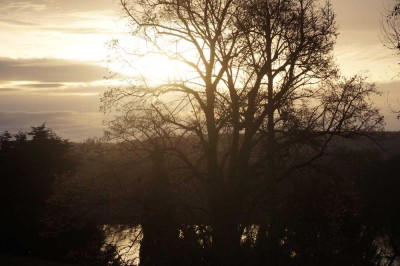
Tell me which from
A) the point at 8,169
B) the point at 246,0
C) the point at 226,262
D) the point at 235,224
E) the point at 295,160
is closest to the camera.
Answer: the point at 226,262

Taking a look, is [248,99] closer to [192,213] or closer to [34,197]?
[192,213]

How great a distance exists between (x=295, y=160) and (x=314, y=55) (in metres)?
5.10

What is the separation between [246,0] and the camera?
75.5 ft

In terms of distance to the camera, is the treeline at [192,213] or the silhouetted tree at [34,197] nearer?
the treeline at [192,213]

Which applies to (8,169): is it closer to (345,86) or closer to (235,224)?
(235,224)

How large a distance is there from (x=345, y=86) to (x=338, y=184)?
435 cm

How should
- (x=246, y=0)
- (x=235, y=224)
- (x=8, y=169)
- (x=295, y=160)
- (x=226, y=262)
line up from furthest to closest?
(x=8, y=169)
(x=295, y=160)
(x=246, y=0)
(x=235, y=224)
(x=226, y=262)

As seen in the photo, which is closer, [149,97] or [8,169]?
[149,97]

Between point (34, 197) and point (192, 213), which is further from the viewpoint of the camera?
point (34, 197)

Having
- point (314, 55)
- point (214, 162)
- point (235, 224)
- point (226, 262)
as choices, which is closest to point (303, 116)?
point (314, 55)

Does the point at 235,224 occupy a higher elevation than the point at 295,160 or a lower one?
lower

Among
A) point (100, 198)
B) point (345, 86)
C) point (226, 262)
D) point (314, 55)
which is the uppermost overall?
point (314, 55)

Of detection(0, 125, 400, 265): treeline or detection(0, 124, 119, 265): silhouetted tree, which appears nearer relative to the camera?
detection(0, 125, 400, 265): treeline

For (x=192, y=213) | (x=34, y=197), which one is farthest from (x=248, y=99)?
(x=34, y=197)
